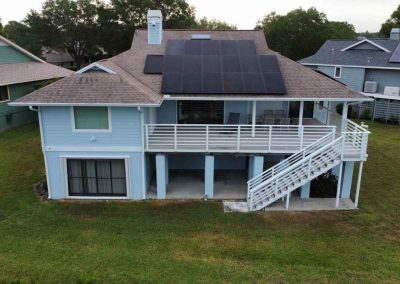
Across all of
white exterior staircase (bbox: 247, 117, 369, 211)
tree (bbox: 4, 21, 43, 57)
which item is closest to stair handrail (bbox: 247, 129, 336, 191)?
white exterior staircase (bbox: 247, 117, 369, 211)

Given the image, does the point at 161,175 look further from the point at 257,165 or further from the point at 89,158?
the point at 257,165

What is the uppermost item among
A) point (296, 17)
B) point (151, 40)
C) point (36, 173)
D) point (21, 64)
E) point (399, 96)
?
point (296, 17)

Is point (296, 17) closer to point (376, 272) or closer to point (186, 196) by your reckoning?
point (186, 196)

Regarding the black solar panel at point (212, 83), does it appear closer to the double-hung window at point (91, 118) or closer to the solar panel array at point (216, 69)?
the solar panel array at point (216, 69)

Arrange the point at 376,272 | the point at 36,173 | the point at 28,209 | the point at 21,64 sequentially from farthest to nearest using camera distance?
the point at 21,64 < the point at 36,173 < the point at 28,209 < the point at 376,272

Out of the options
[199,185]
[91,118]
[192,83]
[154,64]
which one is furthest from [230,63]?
[91,118]

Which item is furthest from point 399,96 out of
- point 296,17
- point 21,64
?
point 21,64

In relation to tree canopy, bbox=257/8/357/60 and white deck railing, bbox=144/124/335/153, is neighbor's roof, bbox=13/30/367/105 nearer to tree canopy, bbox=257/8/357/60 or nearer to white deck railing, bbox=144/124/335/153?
white deck railing, bbox=144/124/335/153
